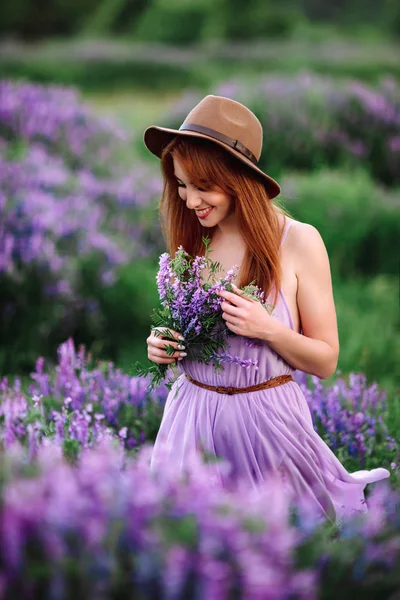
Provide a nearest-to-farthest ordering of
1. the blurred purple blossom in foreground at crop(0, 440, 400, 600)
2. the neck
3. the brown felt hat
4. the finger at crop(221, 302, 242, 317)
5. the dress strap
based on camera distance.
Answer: the blurred purple blossom in foreground at crop(0, 440, 400, 600) → the finger at crop(221, 302, 242, 317) → the brown felt hat → the dress strap → the neck

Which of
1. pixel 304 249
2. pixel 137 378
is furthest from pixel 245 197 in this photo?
pixel 137 378

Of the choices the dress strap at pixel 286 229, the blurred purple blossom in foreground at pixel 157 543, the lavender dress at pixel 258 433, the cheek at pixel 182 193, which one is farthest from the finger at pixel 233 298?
the blurred purple blossom in foreground at pixel 157 543

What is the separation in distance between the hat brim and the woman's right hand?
1.95 feet

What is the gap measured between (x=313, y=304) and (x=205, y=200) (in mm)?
499

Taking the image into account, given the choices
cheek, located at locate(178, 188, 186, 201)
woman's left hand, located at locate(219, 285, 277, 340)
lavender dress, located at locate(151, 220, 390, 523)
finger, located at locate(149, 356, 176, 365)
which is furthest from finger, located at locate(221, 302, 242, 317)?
cheek, located at locate(178, 188, 186, 201)

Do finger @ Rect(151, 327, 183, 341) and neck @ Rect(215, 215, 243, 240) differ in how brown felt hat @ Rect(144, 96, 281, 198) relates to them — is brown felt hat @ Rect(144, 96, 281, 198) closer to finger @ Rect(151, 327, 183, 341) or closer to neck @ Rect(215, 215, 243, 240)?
neck @ Rect(215, 215, 243, 240)

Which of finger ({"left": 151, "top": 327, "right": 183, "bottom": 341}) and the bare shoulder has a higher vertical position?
the bare shoulder

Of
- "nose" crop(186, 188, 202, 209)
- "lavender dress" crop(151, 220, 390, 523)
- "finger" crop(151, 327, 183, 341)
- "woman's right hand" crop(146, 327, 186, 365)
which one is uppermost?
"nose" crop(186, 188, 202, 209)

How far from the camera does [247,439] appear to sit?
239 centimetres

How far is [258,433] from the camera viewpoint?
2.39m

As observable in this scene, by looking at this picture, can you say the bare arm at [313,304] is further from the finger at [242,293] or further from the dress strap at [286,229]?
the finger at [242,293]

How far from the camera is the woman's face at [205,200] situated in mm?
2406

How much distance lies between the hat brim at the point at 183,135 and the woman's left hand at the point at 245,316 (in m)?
0.41

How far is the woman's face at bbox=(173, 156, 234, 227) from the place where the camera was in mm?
2406
